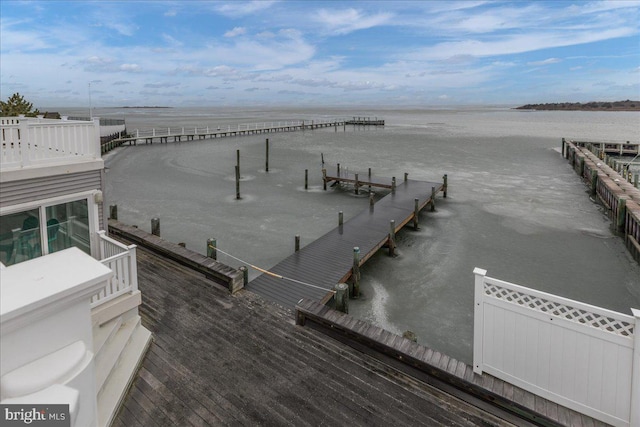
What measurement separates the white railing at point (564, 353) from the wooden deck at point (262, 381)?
0.77m

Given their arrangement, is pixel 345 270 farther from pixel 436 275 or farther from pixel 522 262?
pixel 522 262

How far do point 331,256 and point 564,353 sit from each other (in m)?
→ 7.74

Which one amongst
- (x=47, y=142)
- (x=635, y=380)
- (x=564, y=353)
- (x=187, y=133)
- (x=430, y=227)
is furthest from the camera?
(x=187, y=133)

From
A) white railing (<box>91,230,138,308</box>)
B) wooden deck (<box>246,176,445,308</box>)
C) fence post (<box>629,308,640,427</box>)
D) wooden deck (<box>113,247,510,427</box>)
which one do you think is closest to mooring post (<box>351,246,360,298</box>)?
wooden deck (<box>246,176,445,308</box>)

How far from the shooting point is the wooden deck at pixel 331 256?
9.15m

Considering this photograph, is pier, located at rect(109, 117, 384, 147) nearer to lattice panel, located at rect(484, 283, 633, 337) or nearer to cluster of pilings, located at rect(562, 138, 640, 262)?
cluster of pilings, located at rect(562, 138, 640, 262)

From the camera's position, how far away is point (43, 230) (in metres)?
5.66

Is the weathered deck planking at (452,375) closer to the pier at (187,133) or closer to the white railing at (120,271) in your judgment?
the white railing at (120,271)

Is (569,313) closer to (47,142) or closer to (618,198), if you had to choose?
(47,142)

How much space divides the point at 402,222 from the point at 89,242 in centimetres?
1176

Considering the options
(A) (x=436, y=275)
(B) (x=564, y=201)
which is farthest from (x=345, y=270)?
(B) (x=564, y=201)

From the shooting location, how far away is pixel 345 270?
423 inches

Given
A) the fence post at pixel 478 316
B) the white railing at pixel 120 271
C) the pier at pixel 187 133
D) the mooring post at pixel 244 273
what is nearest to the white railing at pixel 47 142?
the white railing at pixel 120 271

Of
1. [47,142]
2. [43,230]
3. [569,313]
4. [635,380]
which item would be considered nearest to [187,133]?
[47,142]
